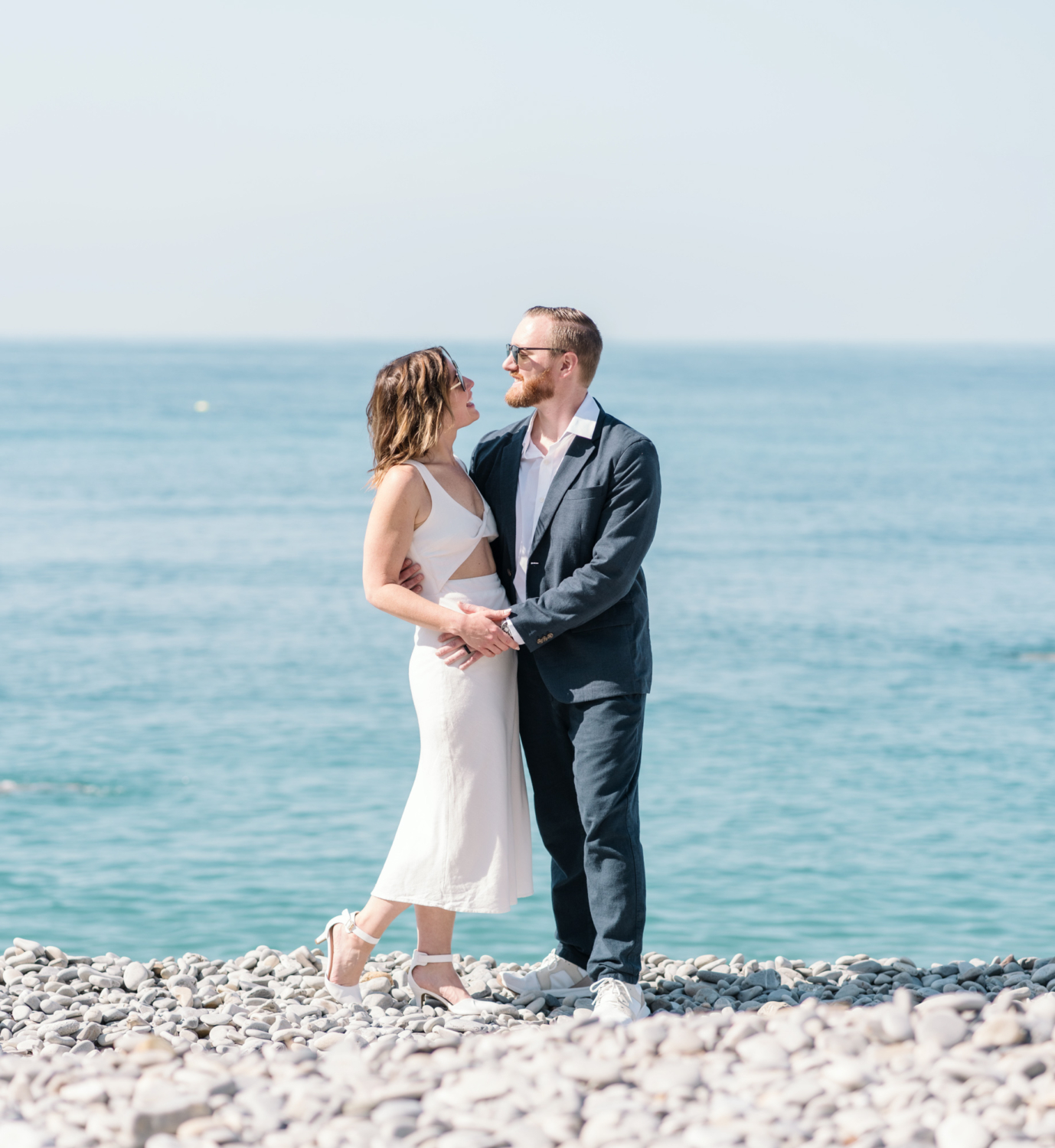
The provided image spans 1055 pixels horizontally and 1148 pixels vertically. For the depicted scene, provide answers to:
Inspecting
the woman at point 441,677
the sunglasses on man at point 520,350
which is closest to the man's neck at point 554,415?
the sunglasses on man at point 520,350

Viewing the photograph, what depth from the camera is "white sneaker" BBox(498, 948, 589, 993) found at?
176 inches

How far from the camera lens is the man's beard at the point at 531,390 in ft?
14.0

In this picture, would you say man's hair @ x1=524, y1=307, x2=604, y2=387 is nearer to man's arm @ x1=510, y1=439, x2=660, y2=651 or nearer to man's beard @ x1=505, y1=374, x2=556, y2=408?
man's beard @ x1=505, y1=374, x2=556, y2=408

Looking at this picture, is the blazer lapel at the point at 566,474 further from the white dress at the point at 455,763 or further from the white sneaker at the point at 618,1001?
the white sneaker at the point at 618,1001

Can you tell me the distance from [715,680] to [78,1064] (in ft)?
53.9

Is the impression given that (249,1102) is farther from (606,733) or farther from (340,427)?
(340,427)

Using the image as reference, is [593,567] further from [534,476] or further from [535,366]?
[535,366]

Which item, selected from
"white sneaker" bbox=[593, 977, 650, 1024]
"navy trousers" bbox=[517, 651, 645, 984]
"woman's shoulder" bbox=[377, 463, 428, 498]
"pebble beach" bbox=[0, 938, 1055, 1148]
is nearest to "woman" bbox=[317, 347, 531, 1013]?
"woman's shoulder" bbox=[377, 463, 428, 498]

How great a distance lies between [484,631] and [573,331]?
3.33ft

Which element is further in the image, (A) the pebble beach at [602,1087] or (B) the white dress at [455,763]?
(B) the white dress at [455,763]

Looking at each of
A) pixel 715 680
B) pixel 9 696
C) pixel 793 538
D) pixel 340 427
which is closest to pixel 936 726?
pixel 715 680

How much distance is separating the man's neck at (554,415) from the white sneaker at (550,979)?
5.71ft

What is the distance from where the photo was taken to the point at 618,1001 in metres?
4.10

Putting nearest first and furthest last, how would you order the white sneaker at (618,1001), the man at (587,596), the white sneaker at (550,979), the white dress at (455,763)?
1. the white sneaker at (618,1001)
2. the man at (587,596)
3. the white dress at (455,763)
4. the white sneaker at (550,979)
